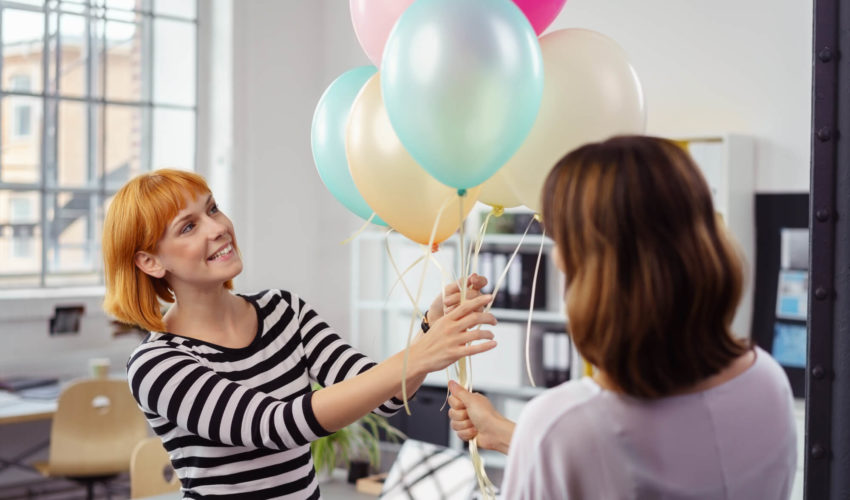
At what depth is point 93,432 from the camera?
3.91 metres

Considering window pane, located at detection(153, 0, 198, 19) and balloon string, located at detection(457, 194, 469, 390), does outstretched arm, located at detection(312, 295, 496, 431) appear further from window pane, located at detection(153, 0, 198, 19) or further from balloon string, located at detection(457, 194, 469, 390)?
window pane, located at detection(153, 0, 198, 19)

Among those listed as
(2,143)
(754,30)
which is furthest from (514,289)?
(2,143)

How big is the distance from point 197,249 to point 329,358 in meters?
0.32

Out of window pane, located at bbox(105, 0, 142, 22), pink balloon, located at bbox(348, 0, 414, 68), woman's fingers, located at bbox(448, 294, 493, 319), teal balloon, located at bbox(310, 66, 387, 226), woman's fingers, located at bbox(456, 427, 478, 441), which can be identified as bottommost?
woman's fingers, located at bbox(456, 427, 478, 441)

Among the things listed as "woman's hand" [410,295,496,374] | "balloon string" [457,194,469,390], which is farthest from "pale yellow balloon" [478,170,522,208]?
"woman's hand" [410,295,496,374]

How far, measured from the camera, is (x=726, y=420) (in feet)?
3.26

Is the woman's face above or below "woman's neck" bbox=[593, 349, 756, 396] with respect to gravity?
above

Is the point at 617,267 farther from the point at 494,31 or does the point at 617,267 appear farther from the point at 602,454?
the point at 494,31

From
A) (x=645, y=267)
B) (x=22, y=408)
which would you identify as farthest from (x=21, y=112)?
(x=645, y=267)

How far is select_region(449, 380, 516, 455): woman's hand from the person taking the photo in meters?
1.26

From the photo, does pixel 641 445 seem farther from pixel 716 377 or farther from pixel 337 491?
pixel 337 491

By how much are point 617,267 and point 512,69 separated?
1.22 ft

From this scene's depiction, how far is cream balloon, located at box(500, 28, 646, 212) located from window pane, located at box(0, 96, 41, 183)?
403 centimetres

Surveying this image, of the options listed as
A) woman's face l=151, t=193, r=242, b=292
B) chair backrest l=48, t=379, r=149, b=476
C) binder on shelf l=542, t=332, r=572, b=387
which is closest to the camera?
woman's face l=151, t=193, r=242, b=292
